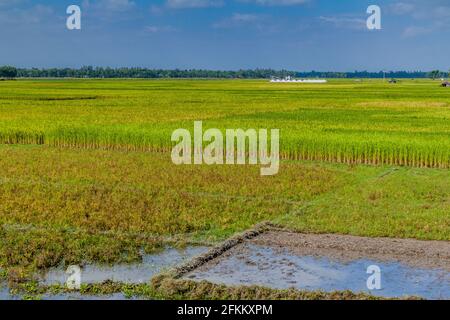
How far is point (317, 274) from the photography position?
810 centimetres

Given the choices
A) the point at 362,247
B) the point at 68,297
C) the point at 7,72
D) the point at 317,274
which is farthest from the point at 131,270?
the point at 7,72

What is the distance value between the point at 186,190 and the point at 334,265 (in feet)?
19.2

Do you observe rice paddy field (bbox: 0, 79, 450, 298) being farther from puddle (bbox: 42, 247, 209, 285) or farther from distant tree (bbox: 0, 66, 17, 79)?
distant tree (bbox: 0, 66, 17, 79)

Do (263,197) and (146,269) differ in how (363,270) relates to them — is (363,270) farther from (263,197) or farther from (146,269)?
(263,197)

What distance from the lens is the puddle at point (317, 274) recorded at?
24.8 ft

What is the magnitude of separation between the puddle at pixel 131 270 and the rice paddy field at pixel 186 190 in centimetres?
25

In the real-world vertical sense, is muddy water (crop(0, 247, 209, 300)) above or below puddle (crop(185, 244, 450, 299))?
above

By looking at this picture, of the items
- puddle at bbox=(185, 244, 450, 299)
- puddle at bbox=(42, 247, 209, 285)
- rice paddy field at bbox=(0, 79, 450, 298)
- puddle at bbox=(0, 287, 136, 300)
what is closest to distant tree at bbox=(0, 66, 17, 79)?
rice paddy field at bbox=(0, 79, 450, 298)

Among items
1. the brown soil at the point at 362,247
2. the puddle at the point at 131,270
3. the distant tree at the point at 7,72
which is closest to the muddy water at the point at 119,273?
the puddle at the point at 131,270

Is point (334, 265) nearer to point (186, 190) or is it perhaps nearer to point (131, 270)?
point (131, 270)

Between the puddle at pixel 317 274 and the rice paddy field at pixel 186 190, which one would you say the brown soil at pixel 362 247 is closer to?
the puddle at pixel 317 274

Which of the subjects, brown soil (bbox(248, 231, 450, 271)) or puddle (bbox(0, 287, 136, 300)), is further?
brown soil (bbox(248, 231, 450, 271))

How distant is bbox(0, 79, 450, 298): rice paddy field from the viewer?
388 inches
